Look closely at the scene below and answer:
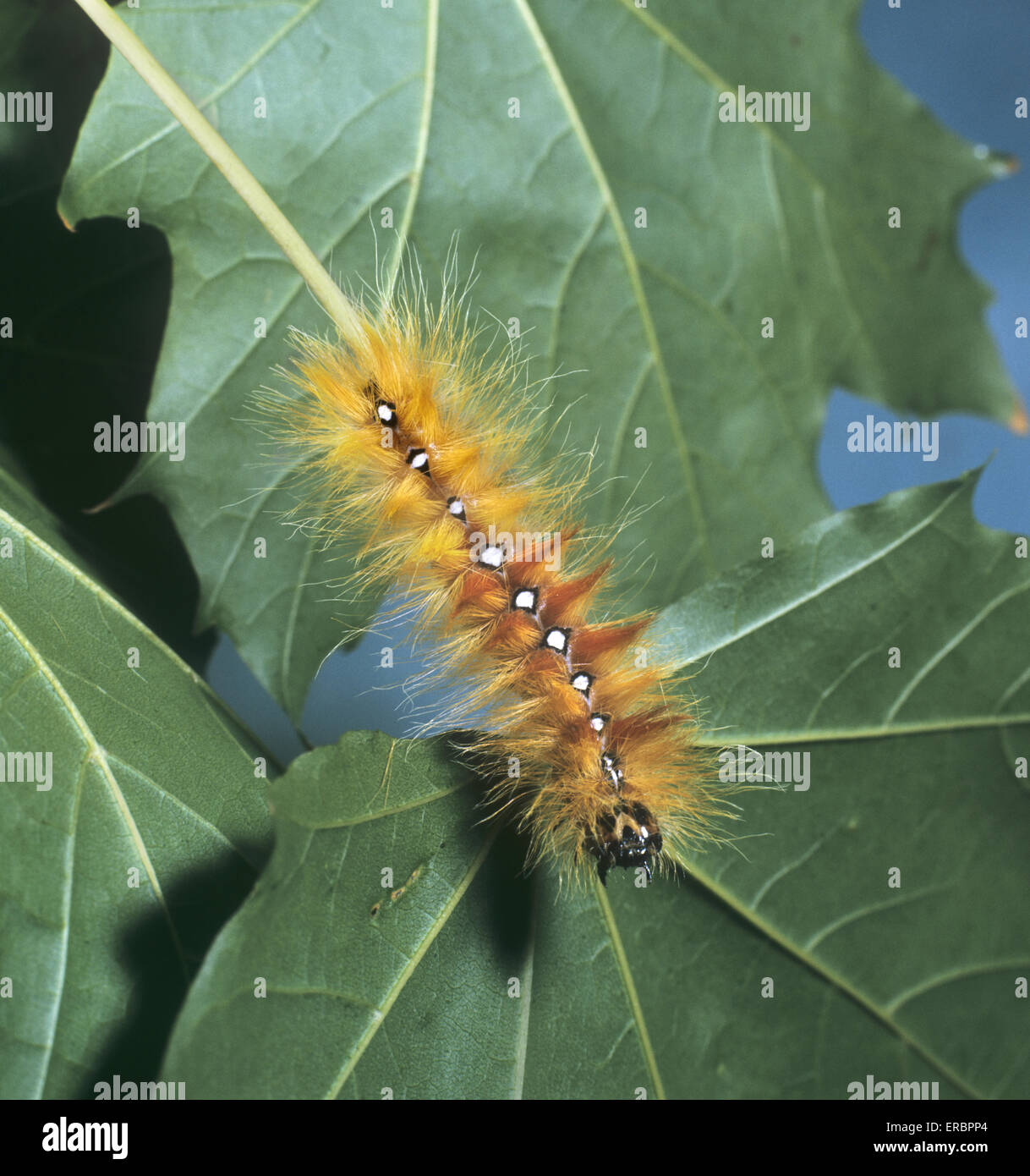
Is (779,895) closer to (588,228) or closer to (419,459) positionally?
(419,459)

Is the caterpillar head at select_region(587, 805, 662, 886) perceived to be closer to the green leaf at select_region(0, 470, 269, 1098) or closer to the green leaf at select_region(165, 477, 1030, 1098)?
the green leaf at select_region(165, 477, 1030, 1098)

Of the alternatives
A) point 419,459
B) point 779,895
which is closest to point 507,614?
point 419,459

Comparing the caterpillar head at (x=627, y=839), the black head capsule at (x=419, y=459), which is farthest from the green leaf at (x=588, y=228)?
the caterpillar head at (x=627, y=839)

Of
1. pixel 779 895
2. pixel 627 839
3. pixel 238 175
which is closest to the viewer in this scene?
pixel 238 175

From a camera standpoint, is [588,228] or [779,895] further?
[588,228]

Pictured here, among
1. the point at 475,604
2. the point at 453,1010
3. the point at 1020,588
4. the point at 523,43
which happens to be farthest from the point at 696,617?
the point at 523,43
